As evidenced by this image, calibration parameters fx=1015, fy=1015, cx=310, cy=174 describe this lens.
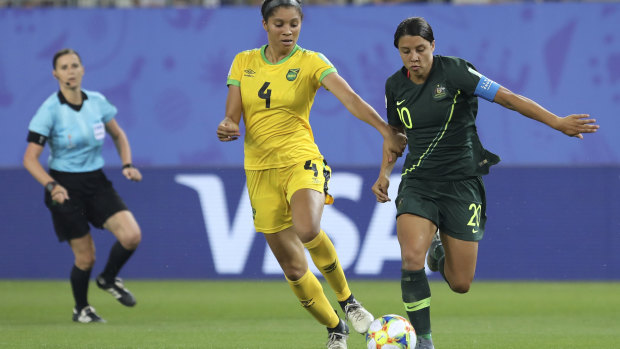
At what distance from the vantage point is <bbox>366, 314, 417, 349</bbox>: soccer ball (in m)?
6.00

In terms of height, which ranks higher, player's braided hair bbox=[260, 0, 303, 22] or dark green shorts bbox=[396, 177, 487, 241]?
player's braided hair bbox=[260, 0, 303, 22]

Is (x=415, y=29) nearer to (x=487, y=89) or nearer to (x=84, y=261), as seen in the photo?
(x=487, y=89)

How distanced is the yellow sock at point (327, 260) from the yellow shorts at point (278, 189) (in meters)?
0.27

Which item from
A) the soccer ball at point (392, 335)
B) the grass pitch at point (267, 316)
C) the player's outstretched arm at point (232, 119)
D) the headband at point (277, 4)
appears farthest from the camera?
the grass pitch at point (267, 316)

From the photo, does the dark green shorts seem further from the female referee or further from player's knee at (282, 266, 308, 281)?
the female referee

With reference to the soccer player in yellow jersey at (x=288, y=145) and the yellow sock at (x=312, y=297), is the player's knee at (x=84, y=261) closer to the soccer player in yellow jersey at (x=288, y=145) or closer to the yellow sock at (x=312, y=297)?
the soccer player in yellow jersey at (x=288, y=145)

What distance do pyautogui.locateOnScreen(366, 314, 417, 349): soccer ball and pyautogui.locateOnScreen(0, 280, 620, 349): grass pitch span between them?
1030mm

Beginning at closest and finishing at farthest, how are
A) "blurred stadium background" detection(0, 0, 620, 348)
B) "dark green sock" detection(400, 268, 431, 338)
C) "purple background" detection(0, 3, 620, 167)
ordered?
"dark green sock" detection(400, 268, 431, 338)
"blurred stadium background" detection(0, 0, 620, 348)
"purple background" detection(0, 3, 620, 167)

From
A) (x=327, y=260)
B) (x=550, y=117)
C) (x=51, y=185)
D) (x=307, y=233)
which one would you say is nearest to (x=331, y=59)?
(x=51, y=185)

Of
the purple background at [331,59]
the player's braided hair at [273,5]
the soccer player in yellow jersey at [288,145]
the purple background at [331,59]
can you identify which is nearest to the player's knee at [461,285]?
the soccer player in yellow jersey at [288,145]

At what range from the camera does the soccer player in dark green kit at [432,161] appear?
247 inches

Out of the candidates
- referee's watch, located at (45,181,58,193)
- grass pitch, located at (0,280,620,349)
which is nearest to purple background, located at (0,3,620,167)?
grass pitch, located at (0,280,620,349)

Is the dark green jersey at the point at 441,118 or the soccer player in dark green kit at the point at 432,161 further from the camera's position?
the dark green jersey at the point at 441,118

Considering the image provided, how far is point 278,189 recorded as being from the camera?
6820 millimetres
